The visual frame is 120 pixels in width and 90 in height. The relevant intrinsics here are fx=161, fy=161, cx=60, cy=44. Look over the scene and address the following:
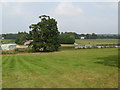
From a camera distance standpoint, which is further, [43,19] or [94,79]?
[43,19]

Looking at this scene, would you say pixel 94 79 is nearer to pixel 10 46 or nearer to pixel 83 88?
pixel 83 88

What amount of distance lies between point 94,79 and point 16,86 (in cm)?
487

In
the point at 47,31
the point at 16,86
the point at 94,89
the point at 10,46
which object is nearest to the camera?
the point at 94,89

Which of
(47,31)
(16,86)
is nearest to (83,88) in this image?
(16,86)

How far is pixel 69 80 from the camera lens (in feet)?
33.4

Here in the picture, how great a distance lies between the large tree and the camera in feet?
134

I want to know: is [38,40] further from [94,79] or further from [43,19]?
[94,79]

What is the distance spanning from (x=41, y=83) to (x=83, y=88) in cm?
255

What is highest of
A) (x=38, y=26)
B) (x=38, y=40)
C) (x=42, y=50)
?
(x=38, y=26)

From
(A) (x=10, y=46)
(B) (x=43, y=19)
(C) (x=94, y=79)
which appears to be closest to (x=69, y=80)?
(C) (x=94, y=79)

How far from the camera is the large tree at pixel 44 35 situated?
40.8 metres

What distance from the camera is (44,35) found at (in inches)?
1655

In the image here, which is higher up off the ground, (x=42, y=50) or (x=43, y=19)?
(x=43, y=19)

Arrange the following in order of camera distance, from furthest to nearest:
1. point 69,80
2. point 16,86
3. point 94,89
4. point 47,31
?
point 47,31, point 69,80, point 16,86, point 94,89
